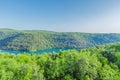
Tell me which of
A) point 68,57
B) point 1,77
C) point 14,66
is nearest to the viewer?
point 1,77

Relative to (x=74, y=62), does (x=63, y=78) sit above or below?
below

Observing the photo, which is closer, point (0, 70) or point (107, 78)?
point (0, 70)

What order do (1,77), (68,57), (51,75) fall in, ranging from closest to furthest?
(1,77) → (51,75) → (68,57)

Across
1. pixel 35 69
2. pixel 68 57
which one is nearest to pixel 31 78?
pixel 35 69

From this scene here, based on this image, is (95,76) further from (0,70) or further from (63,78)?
(0,70)

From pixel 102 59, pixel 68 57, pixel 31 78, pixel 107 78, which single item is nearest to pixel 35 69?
pixel 31 78

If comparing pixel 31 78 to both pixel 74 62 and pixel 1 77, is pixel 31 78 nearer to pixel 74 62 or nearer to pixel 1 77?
pixel 1 77

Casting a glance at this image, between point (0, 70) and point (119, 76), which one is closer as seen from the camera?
point (0, 70)

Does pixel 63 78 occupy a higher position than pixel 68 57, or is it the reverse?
pixel 68 57

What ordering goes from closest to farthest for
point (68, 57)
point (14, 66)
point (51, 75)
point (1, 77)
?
point (1, 77) < point (14, 66) < point (51, 75) < point (68, 57)
